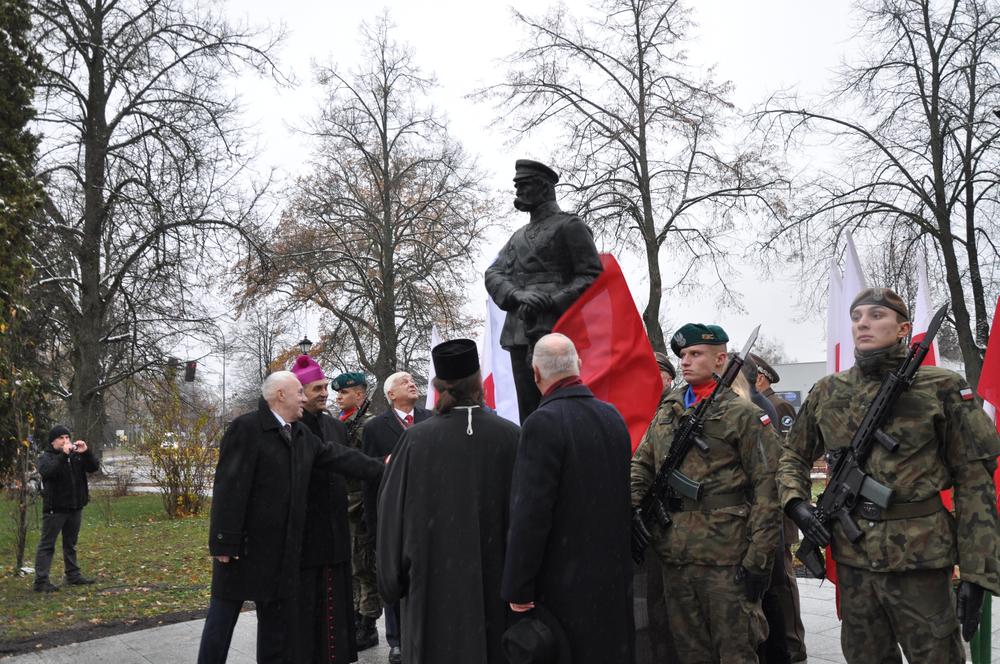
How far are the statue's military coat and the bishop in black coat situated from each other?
1474 millimetres

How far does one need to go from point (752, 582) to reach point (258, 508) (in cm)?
286

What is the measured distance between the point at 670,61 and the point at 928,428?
65.0 ft

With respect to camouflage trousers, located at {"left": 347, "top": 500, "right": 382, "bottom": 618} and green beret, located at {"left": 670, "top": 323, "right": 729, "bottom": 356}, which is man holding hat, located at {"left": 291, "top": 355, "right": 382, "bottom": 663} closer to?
camouflage trousers, located at {"left": 347, "top": 500, "right": 382, "bottom": 618}

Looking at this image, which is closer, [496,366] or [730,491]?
[730,491]

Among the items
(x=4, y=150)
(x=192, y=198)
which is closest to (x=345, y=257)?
(x=192, y=198)

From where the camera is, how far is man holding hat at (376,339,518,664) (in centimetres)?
367

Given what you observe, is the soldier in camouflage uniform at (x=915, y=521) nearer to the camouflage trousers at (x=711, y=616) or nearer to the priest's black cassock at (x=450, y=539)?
the camouflage trousers at (x=711, y=616)

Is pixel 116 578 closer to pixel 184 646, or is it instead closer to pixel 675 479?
pixel 184 646

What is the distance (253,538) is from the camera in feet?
16.7

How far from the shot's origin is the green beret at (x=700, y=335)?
4.52 metres

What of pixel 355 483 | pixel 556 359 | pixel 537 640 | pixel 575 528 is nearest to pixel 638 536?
pixel 575 528

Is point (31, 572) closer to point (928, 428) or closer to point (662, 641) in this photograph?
point (662, 641)

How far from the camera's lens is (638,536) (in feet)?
13.4

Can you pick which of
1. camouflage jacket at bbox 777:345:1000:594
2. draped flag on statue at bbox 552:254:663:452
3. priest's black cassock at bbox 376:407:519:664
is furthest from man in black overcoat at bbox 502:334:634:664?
draped flag on statue at bbox 552:254:663:452
